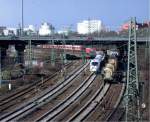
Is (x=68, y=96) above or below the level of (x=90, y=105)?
above

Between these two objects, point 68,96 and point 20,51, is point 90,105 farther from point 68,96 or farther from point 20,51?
point 20,51

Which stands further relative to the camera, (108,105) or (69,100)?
(69,100)

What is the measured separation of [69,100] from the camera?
28234 mm

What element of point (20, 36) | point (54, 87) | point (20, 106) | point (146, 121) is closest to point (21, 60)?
point (20, 36)

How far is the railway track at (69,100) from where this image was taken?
23469mm

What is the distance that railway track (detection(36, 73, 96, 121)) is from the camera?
23.5m

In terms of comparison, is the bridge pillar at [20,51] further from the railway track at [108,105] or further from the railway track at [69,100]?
the railway track at [108,105]

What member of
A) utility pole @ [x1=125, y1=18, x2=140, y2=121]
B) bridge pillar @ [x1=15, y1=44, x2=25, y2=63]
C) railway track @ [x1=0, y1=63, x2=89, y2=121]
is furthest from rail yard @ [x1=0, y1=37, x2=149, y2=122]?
utility pole @ [x1=125, y1=18, x2=140, y2=121]

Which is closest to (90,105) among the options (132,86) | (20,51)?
(132,86)

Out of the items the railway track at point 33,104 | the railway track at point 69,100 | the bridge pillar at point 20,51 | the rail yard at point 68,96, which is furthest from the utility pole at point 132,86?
the bridge pillar at point 20,51

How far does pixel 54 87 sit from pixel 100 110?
788 cm

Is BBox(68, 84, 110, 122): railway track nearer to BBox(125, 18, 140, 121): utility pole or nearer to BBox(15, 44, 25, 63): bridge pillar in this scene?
BBox(125, 18, 140, 121): utility pole

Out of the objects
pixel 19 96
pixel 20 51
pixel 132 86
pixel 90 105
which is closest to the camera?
pixel 132 86

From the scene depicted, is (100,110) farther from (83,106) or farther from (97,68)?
(97,68)
